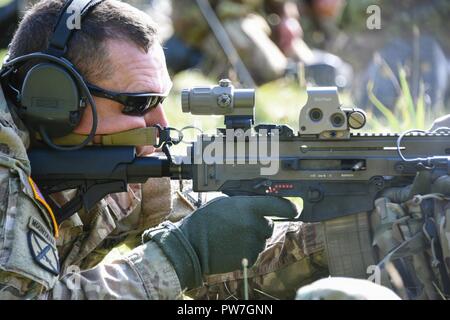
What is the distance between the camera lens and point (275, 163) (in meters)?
4.09

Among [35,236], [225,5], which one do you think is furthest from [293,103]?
[35,236]

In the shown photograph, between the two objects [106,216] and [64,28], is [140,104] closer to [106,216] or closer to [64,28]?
[64,28]

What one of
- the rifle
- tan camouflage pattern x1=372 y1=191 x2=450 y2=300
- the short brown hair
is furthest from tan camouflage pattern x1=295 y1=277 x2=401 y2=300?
the short brown hair

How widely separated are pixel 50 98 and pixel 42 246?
67cm

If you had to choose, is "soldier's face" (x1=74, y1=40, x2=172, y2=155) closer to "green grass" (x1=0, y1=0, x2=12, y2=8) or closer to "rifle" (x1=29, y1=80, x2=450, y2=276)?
"rifle" (x1=29, y1=80, x2=450, y2=276)

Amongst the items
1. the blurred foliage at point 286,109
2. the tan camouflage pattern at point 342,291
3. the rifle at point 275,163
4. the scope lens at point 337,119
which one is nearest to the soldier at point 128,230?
the rifle at point 275,163

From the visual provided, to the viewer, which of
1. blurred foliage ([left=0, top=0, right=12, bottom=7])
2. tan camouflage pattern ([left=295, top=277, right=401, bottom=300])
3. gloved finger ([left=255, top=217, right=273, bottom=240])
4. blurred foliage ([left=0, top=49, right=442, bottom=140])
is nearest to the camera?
tan camouflage pattern ([left=295, top=277, right=401, bottom=300])

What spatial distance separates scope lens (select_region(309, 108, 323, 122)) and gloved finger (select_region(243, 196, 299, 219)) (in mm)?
369

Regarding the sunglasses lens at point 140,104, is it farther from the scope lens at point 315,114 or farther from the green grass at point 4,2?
the green grass at point 4,2

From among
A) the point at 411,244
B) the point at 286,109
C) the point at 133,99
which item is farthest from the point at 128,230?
the point at 286,109

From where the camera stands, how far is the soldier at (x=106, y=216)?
3.60 meters

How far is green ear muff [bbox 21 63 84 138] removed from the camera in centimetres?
394

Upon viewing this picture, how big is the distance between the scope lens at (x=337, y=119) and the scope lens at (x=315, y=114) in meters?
0.05

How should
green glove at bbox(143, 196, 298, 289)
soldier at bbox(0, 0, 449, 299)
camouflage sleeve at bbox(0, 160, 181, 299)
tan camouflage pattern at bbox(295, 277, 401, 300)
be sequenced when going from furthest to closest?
green glove at bbox(143, 196, 298, 289), soldier at bbox(0, 0, 449, 299), camouflage sleeve at bbox(0, 160, 181, 299), tan camouflage pattern at bbox(295, 277, 401, 300)
